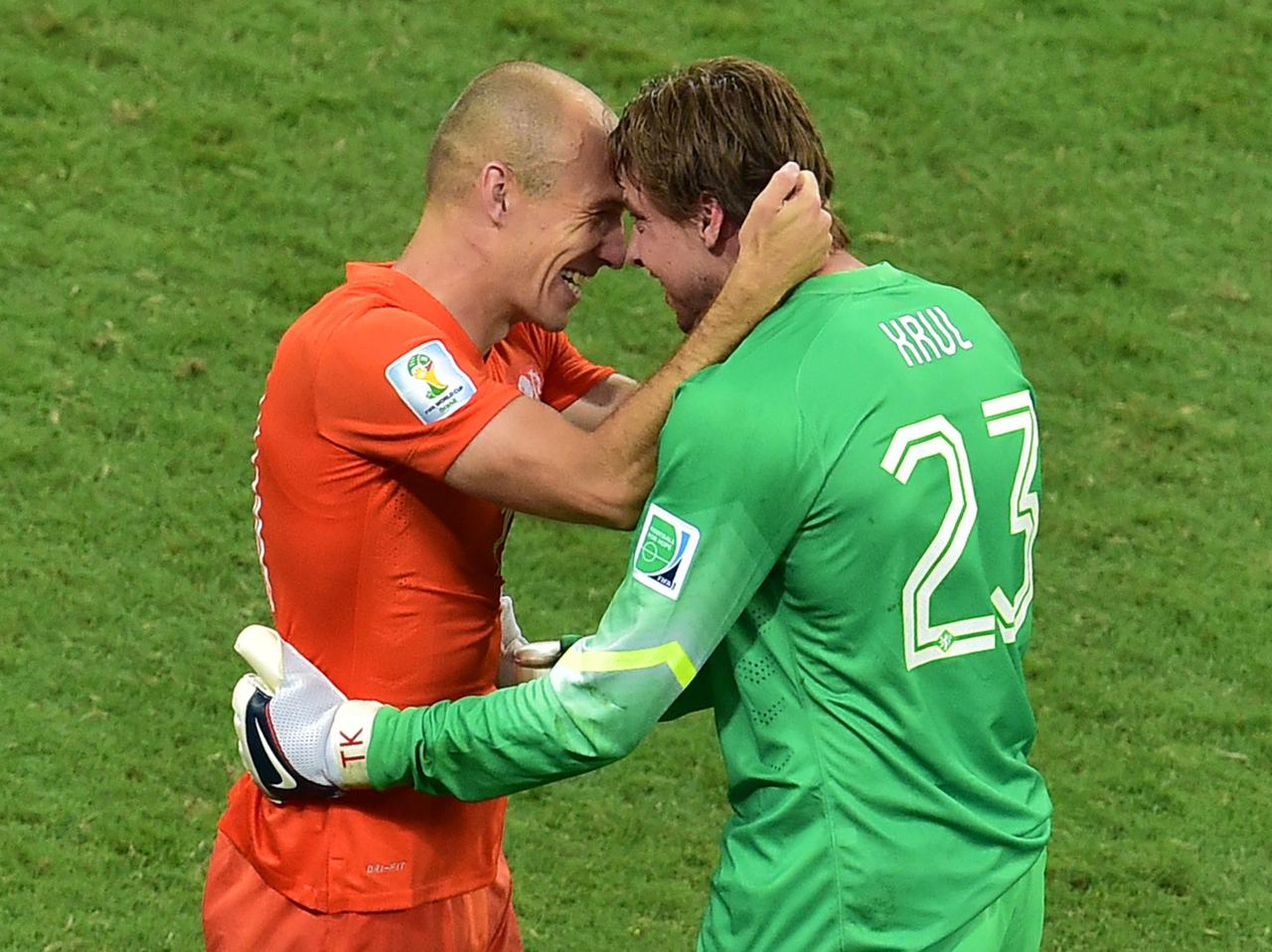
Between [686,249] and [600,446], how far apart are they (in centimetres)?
35

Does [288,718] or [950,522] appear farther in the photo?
[288,718]

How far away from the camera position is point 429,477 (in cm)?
316

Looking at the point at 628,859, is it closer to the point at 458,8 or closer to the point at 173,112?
the point at 173,112

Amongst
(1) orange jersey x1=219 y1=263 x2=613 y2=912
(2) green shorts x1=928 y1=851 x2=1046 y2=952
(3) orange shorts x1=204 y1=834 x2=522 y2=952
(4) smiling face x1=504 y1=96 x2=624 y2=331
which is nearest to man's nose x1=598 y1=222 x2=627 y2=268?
(4) smiling face x1=504 y1=96 x2=624 y2=331

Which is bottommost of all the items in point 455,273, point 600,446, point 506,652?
point 506,652

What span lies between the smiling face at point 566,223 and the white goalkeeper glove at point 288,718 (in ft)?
2.56

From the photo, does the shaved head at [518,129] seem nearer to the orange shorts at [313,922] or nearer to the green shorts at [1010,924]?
the orange shorts at [313,922]

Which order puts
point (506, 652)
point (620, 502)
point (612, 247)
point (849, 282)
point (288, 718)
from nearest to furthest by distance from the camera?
point (849, 282) < point (620, 502) < point (288, 718) < point (612, 247) < point (506, 652)

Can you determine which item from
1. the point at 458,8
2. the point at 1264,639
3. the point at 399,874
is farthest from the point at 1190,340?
the point at 399,874

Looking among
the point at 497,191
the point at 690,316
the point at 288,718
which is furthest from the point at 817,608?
the point at 497,191

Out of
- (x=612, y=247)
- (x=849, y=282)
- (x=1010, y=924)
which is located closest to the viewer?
(x=849, y=282)

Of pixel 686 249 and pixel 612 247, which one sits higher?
pixel 686 249

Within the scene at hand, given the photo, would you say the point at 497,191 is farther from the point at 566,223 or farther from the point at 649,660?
the point at 649,660

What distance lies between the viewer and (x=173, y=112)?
7.96 metres
